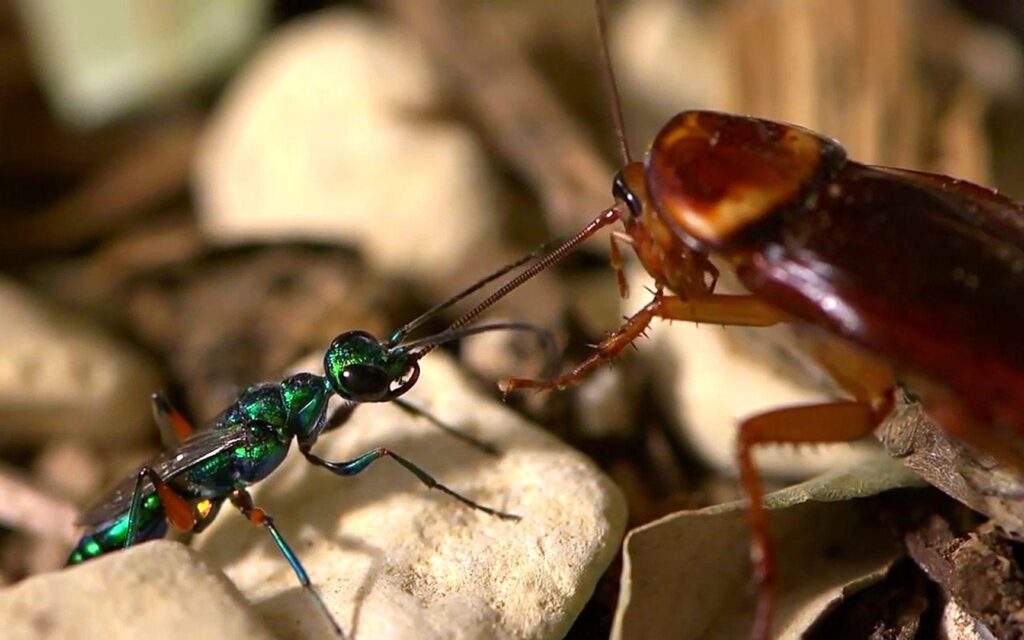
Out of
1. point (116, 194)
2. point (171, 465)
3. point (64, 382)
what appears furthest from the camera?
point (116, 194)

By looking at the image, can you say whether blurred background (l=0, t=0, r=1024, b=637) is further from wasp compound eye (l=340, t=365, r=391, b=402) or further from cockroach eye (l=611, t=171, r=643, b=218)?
cockroach eye (l=611, t=171, r=643, b=218)

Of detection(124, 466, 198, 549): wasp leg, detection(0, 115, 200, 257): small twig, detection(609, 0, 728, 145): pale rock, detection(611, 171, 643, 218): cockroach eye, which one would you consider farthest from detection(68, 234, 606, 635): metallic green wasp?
detection(0, 115, 200, 257): small twig

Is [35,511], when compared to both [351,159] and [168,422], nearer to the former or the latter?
[168,422]

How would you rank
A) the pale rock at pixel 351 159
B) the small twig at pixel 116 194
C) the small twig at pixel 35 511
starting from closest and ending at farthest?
the small twig at pixel 35 511, the pale rock at pixel 351 159, the small twig at pixel 116 194

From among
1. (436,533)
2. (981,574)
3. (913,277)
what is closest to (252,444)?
(436,533)

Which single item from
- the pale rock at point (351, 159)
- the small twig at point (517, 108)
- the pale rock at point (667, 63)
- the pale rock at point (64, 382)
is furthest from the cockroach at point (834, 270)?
the pale rock at point (667, 63)

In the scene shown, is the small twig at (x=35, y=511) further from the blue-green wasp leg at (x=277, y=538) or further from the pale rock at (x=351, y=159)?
the pale rock at (x=351, y=159)
